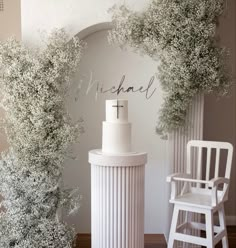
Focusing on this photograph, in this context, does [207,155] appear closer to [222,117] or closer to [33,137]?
[222,117]

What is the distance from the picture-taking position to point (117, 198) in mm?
2930

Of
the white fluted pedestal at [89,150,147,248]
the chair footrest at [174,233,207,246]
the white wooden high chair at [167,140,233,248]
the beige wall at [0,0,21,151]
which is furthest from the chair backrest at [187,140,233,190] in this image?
the beige wall at [0,0,21,151]

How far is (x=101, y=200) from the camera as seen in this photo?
296 cm

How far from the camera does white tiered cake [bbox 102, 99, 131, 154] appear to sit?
9.66 feet

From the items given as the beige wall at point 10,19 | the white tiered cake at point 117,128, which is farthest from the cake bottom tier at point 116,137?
the beige wall at point 10,19

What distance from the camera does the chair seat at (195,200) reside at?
307cm

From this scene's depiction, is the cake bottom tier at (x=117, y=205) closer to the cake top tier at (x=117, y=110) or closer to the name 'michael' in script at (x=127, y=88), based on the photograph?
the cake top tier at (x=117, y=110)

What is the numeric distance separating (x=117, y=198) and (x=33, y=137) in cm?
82

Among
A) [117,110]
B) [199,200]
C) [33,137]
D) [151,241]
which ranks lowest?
[151,241]

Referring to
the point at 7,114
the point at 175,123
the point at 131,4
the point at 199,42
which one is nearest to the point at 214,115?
the point at 175,123

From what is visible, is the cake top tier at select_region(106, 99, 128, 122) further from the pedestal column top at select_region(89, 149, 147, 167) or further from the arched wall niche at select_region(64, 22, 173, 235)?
the arched wall niche at select_region(64, 22, 173, 235)

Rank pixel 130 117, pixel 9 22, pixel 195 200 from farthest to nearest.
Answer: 1. pixel 130 117
2. pixel 9 22
3. pixel 195 200

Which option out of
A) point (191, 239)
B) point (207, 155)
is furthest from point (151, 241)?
point (207, 155)

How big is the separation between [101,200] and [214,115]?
6.38ft
